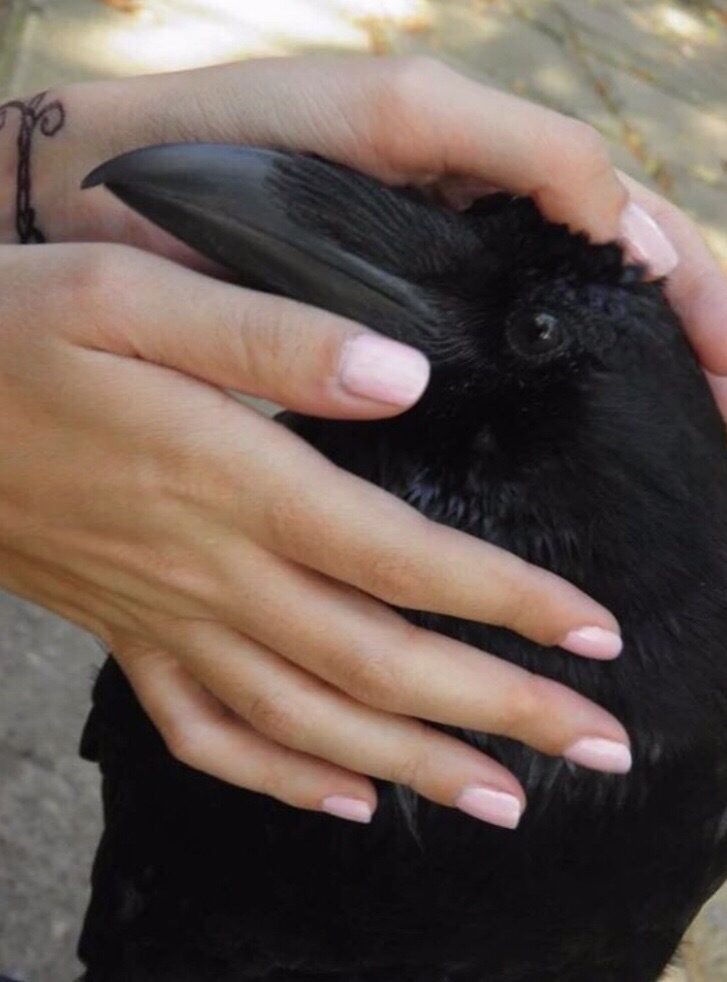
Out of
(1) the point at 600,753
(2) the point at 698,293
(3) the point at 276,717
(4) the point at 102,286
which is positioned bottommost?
(3) the point at 276,717

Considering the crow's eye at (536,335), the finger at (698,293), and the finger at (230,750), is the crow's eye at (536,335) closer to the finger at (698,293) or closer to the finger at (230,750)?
the finger at (698,293)

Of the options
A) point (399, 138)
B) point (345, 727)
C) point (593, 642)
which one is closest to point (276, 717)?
point (345, 727)

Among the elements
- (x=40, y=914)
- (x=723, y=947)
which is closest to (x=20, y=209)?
(x=40, y=914)

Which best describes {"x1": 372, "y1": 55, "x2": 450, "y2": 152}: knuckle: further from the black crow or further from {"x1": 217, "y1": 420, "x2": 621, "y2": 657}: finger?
{"x1": 217, "y1": 420, "x2": 621, "y2": 657}: finger

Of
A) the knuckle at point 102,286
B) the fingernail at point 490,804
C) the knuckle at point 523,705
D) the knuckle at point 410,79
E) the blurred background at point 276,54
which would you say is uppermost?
the knuckle at point 410,79

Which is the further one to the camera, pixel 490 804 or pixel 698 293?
pixel 698 293

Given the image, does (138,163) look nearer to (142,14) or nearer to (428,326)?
(428,326)

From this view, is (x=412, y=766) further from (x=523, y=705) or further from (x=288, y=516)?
(x=288, y=516)

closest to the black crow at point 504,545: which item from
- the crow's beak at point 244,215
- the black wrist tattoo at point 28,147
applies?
the crow's beak at point 244,215
